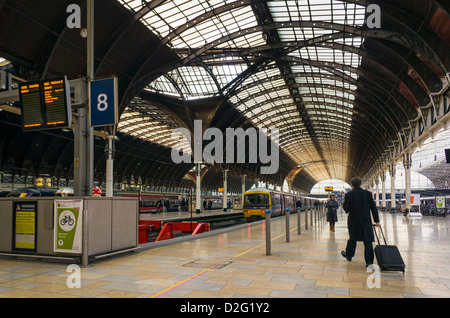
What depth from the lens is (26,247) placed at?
849cm

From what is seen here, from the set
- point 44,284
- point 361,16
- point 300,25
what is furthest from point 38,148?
point 44,284

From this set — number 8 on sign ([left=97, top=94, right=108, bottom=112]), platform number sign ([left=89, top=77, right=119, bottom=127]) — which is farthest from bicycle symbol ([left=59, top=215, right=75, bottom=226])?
number 8 on sign ([left=97, top=94, right=108, bottom=112])

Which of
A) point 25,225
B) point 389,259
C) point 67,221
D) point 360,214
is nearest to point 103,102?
point 67,221

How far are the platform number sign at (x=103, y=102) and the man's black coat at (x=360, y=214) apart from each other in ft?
19.4

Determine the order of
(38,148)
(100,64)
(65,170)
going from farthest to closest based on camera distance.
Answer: (65,170), (38,148), (100,64)

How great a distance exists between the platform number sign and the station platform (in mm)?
3465

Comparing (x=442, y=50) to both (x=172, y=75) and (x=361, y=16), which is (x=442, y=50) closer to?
(x=361, y=16)

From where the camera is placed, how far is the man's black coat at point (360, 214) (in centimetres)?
751

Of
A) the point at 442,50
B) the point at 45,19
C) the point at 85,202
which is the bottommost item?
the point at 85,202

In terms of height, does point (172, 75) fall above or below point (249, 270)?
above

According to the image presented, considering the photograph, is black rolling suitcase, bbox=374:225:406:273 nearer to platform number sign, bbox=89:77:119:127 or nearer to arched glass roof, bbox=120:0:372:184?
platform number sign, bbox=89:77:119:127

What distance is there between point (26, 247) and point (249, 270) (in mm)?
5581

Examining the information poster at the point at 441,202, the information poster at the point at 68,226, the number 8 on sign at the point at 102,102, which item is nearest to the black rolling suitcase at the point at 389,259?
the information poster at the point at 68,226

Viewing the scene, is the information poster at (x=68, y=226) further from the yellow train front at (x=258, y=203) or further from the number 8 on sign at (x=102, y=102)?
the yellow train front at (x=258, y=203)
